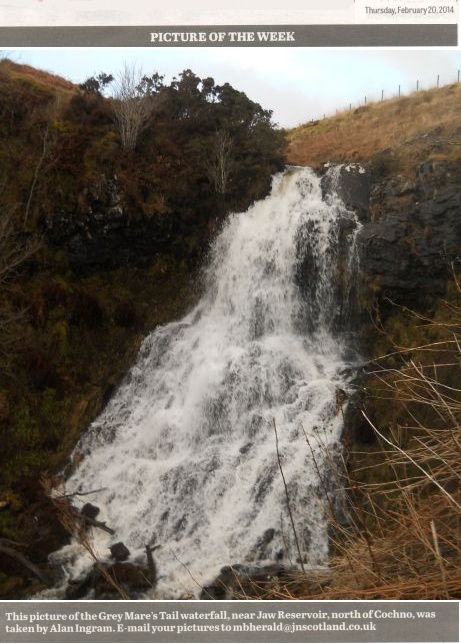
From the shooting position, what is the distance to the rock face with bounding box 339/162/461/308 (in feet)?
20.9

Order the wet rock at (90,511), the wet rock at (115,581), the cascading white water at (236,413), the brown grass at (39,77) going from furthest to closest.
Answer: the brown grass at (39,77) < the wet rock at (90,511) < the cascading white water at (236,413) < the wet rock at (115,581)

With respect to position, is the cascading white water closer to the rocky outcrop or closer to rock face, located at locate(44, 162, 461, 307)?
rock face, located at locate(44, 162, 461, 307)

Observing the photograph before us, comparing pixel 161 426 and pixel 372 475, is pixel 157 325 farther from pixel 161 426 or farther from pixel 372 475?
pixel 372 475

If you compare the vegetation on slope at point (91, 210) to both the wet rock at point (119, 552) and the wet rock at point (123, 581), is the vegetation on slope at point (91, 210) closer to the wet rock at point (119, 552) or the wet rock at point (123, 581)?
the wet rock at point (119, 552)

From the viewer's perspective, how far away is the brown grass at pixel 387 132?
23.2 ft

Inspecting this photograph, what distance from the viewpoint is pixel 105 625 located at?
3.25 meters

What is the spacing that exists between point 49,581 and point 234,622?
7.25ft

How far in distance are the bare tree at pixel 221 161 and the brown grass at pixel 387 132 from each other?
4.30ft

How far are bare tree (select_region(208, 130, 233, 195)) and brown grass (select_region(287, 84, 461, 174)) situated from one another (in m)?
1.31

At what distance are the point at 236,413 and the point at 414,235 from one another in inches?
132

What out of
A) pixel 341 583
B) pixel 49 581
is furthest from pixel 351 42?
pixel 49 581
